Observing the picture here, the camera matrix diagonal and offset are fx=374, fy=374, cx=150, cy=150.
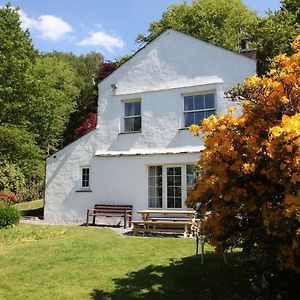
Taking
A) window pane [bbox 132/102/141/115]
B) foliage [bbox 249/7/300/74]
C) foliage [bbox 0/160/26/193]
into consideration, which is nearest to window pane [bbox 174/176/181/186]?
window pane [bbox 132/102/141/115]

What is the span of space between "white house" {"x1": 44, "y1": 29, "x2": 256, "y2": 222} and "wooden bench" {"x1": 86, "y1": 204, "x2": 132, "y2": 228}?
0.98ft

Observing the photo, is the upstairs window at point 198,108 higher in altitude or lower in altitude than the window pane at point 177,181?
higher

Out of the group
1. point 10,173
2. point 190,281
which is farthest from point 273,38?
point 190,281

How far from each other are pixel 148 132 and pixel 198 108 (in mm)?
2615

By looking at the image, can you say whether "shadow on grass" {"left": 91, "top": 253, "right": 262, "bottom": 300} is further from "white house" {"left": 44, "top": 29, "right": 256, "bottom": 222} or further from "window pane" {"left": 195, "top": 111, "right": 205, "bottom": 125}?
"window pane" {"left": 195, "top": 111, "right": 205, "bottom": 125}

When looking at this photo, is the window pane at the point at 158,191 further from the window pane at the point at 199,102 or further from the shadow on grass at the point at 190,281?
the shadow on grass at the point at 190,281

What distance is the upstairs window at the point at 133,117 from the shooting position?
720 inches

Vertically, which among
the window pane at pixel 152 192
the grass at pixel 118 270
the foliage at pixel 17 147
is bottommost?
the grass at pixel 118 270

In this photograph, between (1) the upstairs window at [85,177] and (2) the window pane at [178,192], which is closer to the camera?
(2) the window pane at [178,192]

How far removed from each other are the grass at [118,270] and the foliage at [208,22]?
86.6 feet

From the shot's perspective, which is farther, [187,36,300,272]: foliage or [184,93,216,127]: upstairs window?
[184,93,216,127]: upstairs window

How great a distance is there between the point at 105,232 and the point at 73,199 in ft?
16.4

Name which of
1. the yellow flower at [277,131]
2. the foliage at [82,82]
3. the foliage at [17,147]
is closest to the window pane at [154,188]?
the foliage at [17,147]

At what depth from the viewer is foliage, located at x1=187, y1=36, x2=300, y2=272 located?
539cm
